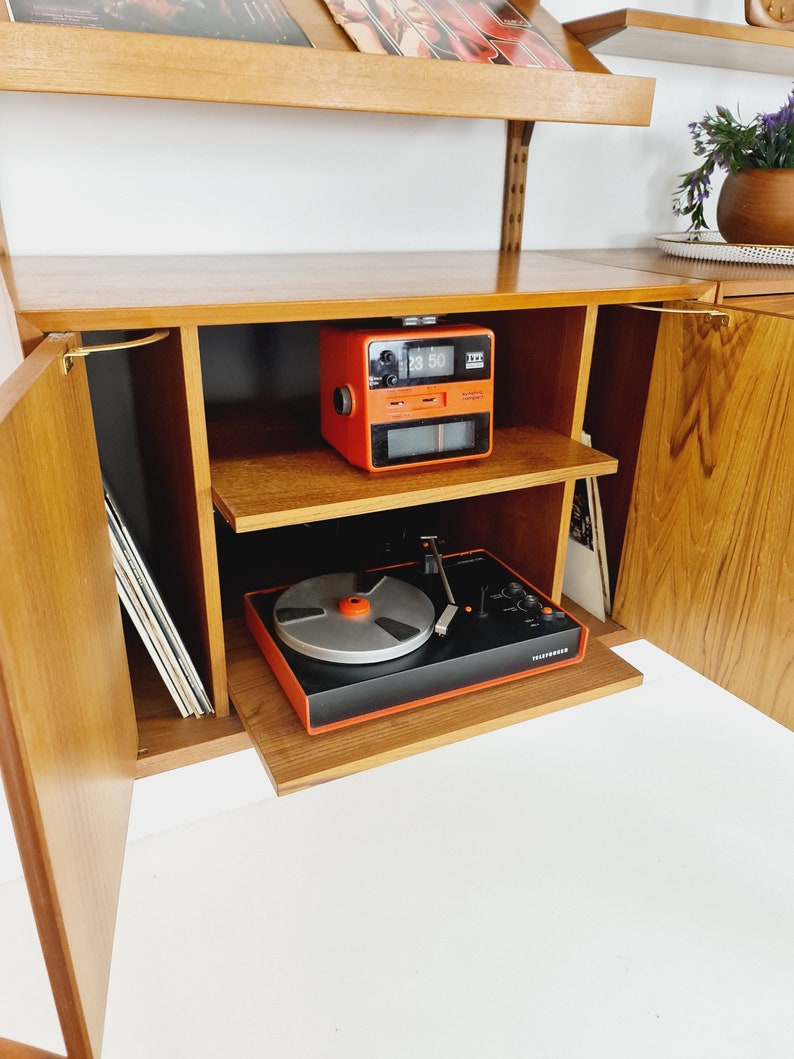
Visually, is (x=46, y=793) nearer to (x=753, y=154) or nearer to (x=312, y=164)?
(x=312, y=164)

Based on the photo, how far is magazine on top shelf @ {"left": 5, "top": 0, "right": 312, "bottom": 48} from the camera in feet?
2.84

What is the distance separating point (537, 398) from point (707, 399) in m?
0.27

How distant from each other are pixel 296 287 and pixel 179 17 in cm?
36

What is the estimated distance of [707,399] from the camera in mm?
1102

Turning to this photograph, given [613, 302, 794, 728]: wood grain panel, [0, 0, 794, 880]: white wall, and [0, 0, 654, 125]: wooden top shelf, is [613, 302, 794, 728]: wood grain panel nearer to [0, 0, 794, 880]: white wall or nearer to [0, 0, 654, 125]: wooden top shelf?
[0, 0, 654, 125]: wooden top shelf

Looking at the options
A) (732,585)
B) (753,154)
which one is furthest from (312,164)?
(732,585)

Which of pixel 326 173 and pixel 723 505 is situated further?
pixel 326 173

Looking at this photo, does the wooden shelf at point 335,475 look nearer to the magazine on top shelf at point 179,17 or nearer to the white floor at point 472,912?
the white floor at point 472,912

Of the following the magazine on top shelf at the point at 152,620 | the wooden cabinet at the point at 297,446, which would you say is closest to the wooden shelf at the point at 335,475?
the wooden cabinet at the point at 297,446

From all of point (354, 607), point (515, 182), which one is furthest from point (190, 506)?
point (515, 182)

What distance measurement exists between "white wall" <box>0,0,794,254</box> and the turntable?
2.06 feet

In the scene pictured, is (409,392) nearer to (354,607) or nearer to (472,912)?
(354,607)

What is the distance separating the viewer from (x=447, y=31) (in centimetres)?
111

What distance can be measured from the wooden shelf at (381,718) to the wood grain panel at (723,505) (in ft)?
0.47
